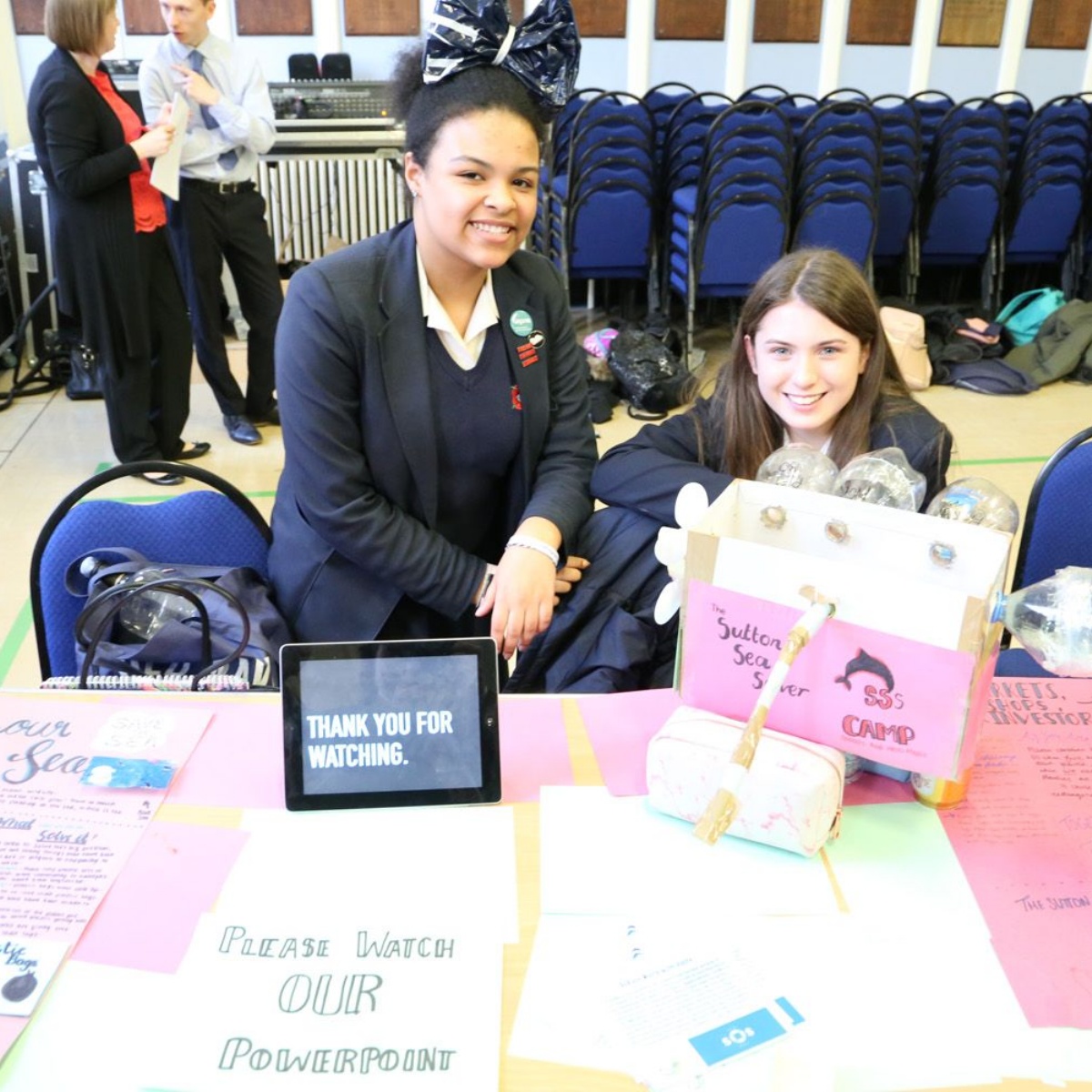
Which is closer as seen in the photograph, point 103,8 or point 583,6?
point 103,8

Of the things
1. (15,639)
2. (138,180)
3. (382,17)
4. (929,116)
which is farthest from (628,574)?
(382,17)

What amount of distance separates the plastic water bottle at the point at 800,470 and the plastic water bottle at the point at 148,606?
80cm

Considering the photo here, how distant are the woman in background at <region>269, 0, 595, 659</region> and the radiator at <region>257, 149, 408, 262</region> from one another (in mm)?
4078

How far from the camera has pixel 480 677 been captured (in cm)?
112

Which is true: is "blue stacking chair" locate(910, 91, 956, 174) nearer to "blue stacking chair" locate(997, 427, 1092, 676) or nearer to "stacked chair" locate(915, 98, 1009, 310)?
"stacked chair" locate(915, 98, 1009, 310)

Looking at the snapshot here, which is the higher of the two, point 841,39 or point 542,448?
point 841,39

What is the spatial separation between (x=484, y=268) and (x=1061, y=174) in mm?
4536

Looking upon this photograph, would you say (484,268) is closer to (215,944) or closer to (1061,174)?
(215,944)

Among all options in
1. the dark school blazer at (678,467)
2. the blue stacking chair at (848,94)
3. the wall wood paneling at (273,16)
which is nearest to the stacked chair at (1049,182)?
the blue stacking chair at (848,94)

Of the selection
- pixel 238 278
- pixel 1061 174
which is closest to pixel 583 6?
pixel 1061 174

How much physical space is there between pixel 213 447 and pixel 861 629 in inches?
131

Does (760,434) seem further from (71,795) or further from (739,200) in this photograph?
(739,200)

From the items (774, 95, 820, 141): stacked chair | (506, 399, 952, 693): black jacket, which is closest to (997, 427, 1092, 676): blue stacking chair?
(506, 399, 952, 693): black jacket

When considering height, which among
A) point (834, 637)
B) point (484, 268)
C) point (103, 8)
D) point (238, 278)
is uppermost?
point (103, 8)
